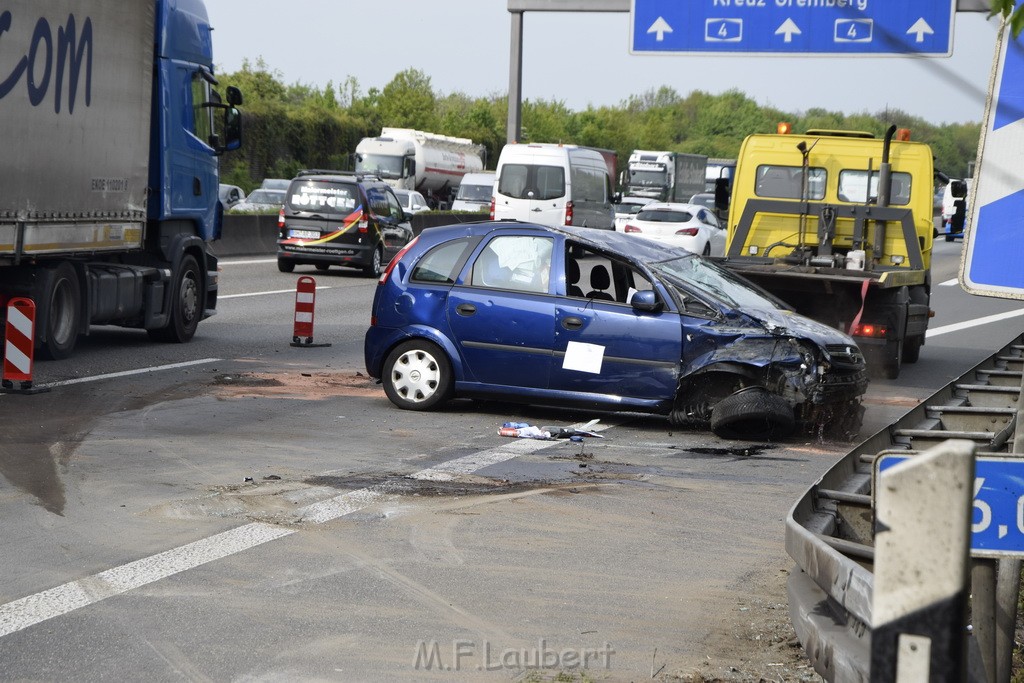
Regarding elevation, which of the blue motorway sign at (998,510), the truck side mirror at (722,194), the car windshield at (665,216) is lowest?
the blue motorway sign at (998,510)

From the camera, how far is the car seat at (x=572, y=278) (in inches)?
425

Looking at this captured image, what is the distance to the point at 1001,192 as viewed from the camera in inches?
141

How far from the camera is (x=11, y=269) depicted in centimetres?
1277

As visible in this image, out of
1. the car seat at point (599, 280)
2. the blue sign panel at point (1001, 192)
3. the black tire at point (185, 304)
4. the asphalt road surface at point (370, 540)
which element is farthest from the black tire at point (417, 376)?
the blue sign panel at point (1001, 192)

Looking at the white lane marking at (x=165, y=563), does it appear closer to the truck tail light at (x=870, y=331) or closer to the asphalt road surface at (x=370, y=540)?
the asphalt road surface at (x=370, y=540)

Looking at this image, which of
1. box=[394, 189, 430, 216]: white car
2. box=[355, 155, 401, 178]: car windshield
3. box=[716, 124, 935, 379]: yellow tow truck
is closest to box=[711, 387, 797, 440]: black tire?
box=[716, 124, 935, 379]: yellow tow truck

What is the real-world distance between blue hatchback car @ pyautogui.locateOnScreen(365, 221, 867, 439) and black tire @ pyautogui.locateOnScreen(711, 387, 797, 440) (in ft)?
0.03

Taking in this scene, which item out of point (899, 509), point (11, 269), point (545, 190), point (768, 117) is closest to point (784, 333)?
point (11, 269)

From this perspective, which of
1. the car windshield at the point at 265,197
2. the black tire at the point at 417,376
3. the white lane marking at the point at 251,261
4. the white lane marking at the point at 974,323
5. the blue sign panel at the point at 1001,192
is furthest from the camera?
the car windshield at the point at 265,197

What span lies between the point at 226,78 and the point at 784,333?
5642 centimetres

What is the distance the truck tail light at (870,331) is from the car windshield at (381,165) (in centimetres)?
3824

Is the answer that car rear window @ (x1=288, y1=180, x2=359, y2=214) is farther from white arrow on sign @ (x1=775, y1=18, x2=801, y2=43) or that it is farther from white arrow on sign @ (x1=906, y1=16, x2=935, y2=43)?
white arrow on sign @ (x1=906, y1=16, x2=935, y2=43)

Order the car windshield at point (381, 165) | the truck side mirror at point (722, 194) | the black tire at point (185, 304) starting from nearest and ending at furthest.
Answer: the black tire at point (185, 304)
the truck side mirror at point (722, 194)
the car windshield at point (381, 165)

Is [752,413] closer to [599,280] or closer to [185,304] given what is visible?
[599,280]
